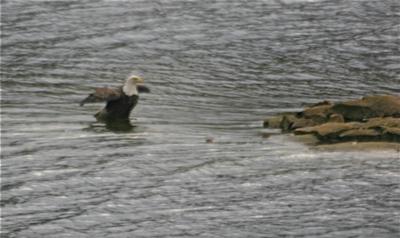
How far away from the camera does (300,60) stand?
1505 inches

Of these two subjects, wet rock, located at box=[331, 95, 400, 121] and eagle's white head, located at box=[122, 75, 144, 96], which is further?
eagle's white head, located at box=[122, 75, 144, 96]

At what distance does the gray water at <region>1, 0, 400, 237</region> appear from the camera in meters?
18.9

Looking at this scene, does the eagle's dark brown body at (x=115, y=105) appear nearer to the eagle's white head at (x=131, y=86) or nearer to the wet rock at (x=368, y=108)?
the eagle's white head at (x=131, y=86)

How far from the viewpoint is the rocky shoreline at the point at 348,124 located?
23.3 m

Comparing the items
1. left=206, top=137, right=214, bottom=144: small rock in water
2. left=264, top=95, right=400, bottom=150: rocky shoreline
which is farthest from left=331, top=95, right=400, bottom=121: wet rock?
left=206, top=137, right=214, bottom=144: small rock in water

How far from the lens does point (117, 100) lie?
28688 mm

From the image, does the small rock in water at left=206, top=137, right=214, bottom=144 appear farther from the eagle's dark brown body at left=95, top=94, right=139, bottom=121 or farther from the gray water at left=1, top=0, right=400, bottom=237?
the eagle's dark brown body at left=95, top=94, right=139, bottom=121

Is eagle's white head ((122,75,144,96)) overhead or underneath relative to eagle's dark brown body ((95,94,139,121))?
overhead

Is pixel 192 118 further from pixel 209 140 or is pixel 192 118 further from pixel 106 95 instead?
pixel 209 140

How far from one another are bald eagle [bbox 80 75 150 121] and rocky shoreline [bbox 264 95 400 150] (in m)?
3.43

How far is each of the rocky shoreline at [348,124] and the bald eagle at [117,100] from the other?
3428mm

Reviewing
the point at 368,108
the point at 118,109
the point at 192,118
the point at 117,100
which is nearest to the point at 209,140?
the point at 368,108

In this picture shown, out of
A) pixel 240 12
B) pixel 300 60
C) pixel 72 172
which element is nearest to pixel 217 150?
pixel 72 172

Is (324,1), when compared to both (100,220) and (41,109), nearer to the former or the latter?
(41,109)
